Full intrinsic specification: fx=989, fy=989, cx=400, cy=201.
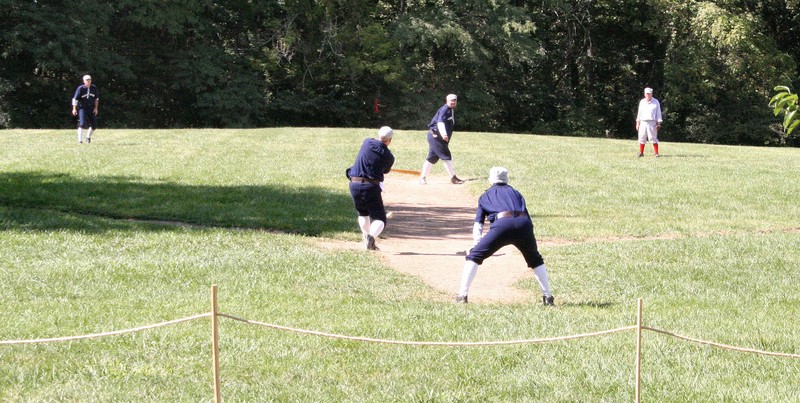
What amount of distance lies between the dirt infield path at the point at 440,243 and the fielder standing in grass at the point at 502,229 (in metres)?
0.80

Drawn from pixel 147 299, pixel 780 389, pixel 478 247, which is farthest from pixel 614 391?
pixel 147 299

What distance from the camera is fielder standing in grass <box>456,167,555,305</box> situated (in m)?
10.9

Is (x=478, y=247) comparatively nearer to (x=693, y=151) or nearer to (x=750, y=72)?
(x=693, y=151)

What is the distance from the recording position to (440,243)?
16.2 m

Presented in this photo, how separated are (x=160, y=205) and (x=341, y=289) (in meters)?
7.28

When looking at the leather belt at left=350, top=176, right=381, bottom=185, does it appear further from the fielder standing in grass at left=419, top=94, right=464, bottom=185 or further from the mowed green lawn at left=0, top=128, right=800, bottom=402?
the fielder standing in grass at left=419, top=94, right=464, bottom=185

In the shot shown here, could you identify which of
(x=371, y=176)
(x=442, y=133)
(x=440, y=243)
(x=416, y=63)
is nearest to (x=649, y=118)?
(x=442, y=133)

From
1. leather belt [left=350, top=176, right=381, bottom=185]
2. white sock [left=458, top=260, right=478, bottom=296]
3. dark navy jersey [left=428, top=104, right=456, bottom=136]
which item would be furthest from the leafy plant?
dark navy jersey [left=428, top=104, right=456, bottom=136]

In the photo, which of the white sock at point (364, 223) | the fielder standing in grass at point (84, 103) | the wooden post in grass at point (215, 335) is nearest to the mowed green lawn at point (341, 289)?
the white sock at point (364, 223)

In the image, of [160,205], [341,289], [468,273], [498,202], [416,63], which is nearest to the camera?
[498,202]

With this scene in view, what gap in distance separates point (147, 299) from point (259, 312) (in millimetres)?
1437

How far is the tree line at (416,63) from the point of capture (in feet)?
152

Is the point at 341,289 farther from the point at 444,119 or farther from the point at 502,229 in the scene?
the point at 444,119

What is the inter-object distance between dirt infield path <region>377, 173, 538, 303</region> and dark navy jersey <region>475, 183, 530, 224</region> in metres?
1.31
